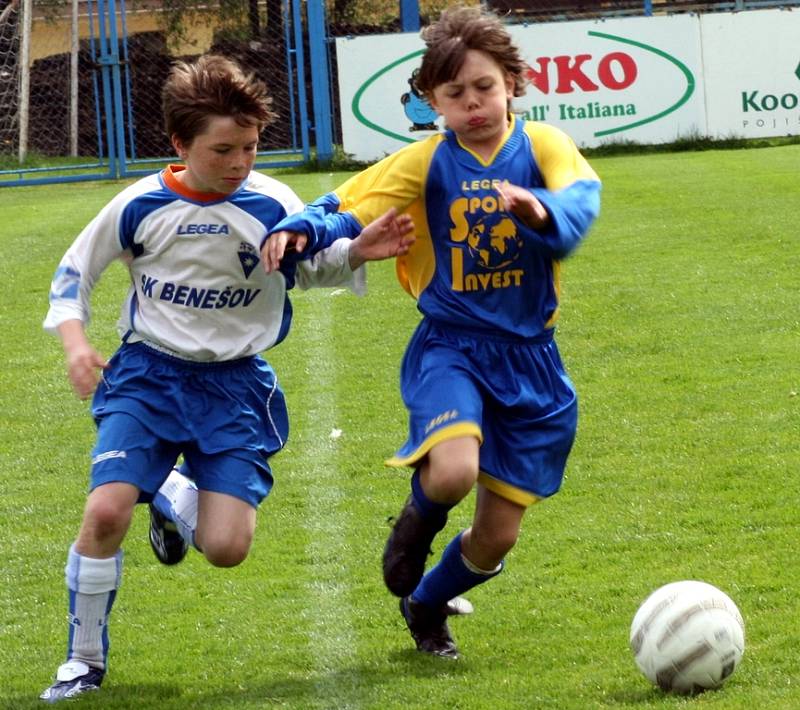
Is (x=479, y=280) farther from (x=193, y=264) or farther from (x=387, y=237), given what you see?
(x=193, y=264)

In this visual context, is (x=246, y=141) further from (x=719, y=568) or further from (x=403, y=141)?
(x=403, y=141)

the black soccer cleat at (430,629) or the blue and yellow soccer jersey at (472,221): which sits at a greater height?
the blue and yellow soccer jersey at (472,221)

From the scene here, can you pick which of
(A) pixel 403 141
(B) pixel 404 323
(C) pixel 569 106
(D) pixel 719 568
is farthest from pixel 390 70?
(D) pixel 719 568

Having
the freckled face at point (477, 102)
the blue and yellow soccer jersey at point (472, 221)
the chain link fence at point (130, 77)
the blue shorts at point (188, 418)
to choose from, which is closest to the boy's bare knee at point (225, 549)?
the blue shorts at point (188, 418)

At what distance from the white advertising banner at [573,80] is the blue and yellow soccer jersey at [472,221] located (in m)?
13.0

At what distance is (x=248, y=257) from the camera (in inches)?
163

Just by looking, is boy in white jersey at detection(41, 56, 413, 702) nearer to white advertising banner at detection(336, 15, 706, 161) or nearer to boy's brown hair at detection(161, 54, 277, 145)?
boy's brown hair at detection(161, 54, 277, 145)

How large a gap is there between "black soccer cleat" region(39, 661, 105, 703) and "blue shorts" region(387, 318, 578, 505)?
3.12 feet

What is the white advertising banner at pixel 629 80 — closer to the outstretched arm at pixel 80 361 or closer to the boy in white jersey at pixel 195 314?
the boy in white jersey at pixel 195 314


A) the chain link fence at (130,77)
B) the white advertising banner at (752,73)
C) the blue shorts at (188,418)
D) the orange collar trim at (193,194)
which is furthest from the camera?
the chain link fence at (130,77)

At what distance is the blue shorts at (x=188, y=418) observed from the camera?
13.2 ft

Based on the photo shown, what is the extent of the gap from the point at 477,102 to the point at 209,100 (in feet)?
2.31

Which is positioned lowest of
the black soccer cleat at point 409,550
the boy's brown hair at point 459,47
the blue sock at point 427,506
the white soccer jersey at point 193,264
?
the black soccer cleat at point 409,550

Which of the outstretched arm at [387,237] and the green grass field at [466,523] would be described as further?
the green grass field at [466,523]
